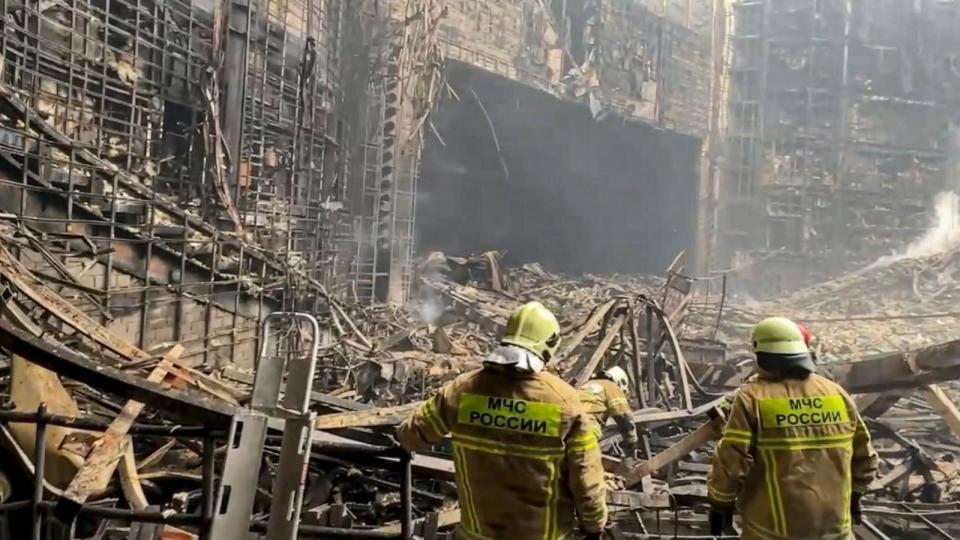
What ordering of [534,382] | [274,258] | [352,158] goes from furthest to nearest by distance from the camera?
[352,158] < [274,258] < [534,382]

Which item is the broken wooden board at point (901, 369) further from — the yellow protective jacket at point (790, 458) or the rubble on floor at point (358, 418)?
the yellow protective jacket at point (790, 458)

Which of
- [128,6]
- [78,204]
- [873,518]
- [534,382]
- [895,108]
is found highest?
[895,108]

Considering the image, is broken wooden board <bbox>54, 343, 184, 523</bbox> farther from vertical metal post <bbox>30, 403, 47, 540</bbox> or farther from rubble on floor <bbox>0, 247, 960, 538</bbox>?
vertical metal post <bbox>30, 403, 47, 540</bbox>

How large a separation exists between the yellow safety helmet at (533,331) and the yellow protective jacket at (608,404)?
1580mm

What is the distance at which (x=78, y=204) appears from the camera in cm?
702

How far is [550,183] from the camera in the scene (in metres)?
23.8

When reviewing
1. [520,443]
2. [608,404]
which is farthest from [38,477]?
[608,404]

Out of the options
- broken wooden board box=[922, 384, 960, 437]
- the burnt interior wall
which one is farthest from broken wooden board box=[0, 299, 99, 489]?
the burnt interior wall

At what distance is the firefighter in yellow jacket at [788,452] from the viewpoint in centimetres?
276

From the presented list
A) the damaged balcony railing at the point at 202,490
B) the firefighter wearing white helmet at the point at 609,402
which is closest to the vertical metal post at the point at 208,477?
the damaged balcony railing at the point at 202,490

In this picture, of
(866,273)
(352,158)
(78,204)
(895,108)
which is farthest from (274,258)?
(895,108)

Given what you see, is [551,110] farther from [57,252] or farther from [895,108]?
[57,252]

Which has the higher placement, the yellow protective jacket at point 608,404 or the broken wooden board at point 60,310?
the broken wooden board at point 60,310

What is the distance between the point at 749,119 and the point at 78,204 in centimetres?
2560
